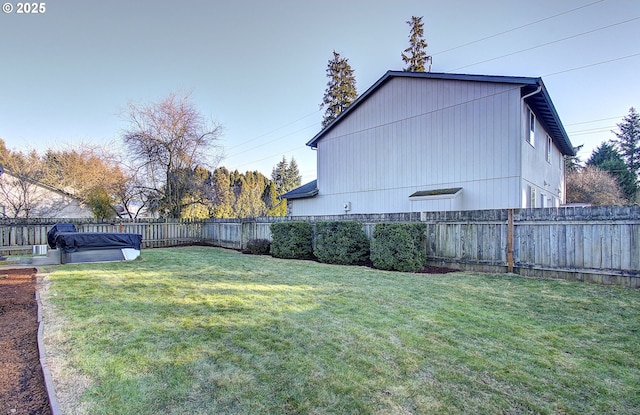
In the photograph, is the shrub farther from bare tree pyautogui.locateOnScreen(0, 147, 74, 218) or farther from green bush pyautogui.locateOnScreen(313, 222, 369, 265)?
bare tree pyautogui.locateOnScreen(0, 147, 74, 218)

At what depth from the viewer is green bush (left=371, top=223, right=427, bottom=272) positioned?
7324 millimetres

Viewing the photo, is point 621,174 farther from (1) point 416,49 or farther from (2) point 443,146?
(2) point 443,146

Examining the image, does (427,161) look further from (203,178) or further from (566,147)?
(203,178)

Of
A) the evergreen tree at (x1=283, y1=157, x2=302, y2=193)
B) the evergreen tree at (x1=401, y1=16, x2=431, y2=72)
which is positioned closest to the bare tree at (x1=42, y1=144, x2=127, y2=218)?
the evergreen tree at (x1=401, y1=16, x2=431, y2=72)

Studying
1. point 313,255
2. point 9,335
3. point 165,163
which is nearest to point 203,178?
point 165,163

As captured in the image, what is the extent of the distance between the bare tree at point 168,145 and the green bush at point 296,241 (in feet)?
28.6

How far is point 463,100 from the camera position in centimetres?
1014

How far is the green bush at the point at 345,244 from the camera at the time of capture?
8539 mm

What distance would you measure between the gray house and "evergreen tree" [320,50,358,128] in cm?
1225

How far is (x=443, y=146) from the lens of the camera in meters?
10.6

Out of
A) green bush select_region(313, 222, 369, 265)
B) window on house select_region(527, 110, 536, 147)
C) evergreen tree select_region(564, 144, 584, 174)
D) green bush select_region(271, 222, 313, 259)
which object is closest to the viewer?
green bush select_region(313, 222, 369, 265)

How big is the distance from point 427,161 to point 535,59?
8077mm

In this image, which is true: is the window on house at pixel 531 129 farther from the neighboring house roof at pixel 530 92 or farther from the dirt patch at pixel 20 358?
the dirt patch at pixel 20 358

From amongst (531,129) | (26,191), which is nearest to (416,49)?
(531,129)
